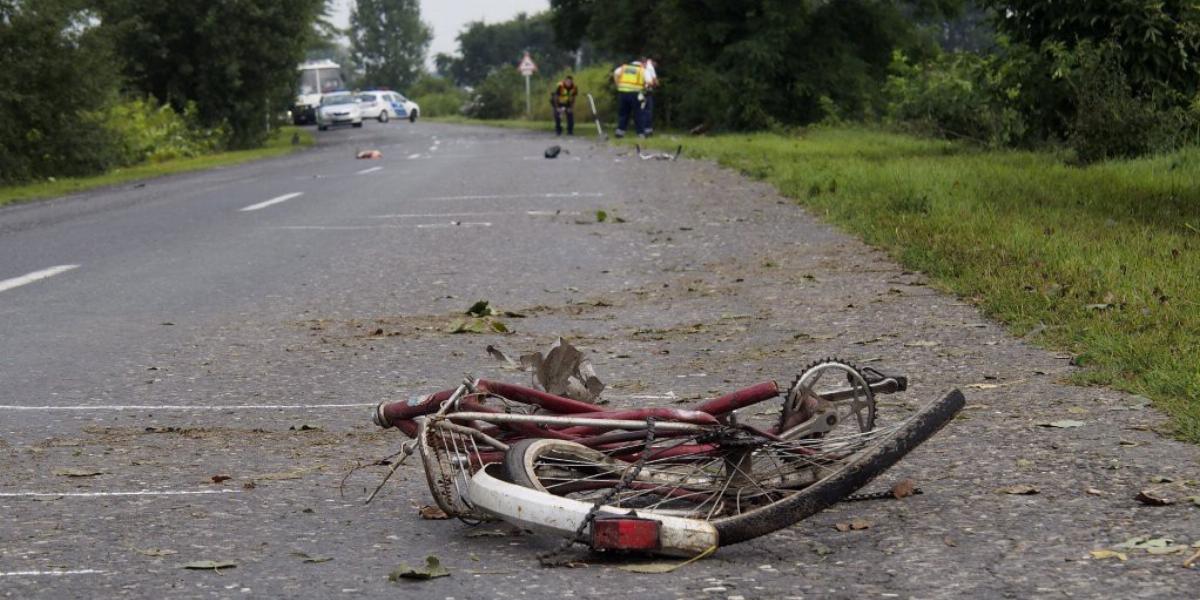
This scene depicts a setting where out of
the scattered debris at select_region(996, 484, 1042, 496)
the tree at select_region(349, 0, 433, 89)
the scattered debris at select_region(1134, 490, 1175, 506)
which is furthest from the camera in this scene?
the tree at select_region(349, 0, 433, 89)

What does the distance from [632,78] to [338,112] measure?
101 ft

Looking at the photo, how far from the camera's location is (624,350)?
7.64 m

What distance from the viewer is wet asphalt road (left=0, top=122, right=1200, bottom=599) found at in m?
3.98

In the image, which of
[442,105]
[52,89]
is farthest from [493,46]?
[52,89]

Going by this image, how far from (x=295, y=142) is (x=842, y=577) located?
44850 mm

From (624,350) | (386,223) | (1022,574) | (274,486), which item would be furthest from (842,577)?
(386,223)

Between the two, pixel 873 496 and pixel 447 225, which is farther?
pixel 447 225

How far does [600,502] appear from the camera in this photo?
403 centimetres

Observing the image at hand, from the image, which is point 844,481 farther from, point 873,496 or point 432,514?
point 432,514

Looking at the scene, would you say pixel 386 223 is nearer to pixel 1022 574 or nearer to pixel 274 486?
pixel 274 486

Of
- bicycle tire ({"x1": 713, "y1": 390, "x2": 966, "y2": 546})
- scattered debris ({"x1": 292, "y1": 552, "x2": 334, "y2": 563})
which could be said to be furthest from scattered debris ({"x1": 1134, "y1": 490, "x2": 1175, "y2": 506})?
scattered debris ({"x1": 292, "y1": 552, "x2": 334, "y2": 563})

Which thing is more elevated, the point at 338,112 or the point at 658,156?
the point at 658,156

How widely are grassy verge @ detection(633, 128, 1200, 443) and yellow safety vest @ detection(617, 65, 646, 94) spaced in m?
16.3

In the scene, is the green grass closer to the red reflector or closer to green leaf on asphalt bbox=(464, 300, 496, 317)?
the red reflector
